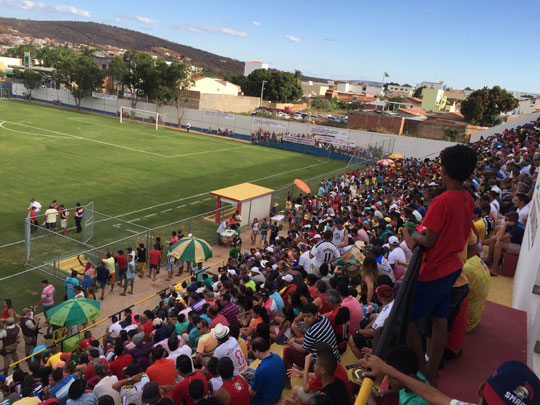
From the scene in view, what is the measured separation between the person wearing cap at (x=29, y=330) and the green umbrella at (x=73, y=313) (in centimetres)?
53

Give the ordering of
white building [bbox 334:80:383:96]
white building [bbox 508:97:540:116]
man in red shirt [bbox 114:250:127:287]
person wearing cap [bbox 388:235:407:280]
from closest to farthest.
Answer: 1. person wearing cap [bbox 388:235:407:280]
2. man in red shirt [bbox 114:250:127:287]
3. white building [bbox 508:97:540:116]
4. white building [bbox 334:80:383:96]

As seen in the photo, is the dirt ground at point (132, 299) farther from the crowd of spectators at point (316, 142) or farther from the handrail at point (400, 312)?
the crowd of spectators at point (316, 142)

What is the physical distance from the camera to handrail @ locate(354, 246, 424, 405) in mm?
2344

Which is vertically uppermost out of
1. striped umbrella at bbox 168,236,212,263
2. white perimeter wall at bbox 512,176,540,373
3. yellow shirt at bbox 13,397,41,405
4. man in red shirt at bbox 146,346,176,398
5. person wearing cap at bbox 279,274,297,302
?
white perimeter wall at bbox 512,176,540,373

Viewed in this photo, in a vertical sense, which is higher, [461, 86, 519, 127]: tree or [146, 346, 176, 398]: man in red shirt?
[461, 86, 519, 127]: tree

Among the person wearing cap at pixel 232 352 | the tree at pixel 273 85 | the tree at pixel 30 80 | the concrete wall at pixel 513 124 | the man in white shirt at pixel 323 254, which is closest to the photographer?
the person wearing cap at pixel 232 352

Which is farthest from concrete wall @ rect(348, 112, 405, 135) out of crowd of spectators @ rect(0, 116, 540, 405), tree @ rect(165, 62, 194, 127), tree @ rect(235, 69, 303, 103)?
crowd of spectators @ rect(0, 116, 540, 405)

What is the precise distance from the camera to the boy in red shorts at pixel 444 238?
330 cm

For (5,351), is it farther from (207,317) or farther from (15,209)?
(15,209)

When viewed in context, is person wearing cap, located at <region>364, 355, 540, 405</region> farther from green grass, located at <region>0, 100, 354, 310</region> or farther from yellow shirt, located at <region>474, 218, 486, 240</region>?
green grass, located at <region>0, 100, 354, 310</region>

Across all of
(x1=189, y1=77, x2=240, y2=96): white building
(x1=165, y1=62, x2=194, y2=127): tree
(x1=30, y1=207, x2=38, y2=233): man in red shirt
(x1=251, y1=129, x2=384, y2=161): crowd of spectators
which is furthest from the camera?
(x1=189, y1=77, x2=240, y2=96): white building

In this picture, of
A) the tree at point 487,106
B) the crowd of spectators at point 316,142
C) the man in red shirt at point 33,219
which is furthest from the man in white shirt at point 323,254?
the tree at point 487,106

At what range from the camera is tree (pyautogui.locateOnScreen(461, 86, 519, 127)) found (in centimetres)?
6072

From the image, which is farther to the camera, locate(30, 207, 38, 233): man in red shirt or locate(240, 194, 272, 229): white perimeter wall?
locate(240, 194, 272, 229): white perimeter wall
